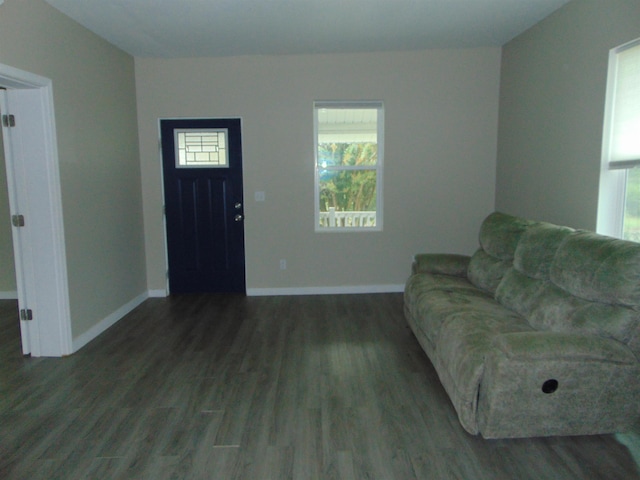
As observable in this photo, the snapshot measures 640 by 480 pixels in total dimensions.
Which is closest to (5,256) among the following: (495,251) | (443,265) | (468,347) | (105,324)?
(105,324)

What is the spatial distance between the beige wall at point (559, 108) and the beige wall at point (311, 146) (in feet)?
1.29

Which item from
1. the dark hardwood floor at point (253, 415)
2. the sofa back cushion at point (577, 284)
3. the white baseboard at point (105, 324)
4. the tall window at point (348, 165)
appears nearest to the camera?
the dark hardwood floor at point (253, 415)

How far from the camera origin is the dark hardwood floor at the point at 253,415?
81.4 inches

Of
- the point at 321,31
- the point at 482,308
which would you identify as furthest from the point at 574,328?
the point at 321,31

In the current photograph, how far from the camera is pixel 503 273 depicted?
3.36 metres

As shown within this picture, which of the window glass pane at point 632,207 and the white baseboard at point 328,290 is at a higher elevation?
the window glass pane at point 632,207

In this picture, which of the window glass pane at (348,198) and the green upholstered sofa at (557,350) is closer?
the green upholstered sofa at (557,350)

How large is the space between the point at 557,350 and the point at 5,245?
549cm

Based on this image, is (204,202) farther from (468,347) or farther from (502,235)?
(468,347)

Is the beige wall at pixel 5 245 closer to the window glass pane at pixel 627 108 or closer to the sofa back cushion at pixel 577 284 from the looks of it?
the sofa back cushion at pixel 577 284

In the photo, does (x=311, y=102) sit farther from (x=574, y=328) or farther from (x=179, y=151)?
(x=574, y=328)

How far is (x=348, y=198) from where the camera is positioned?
4.99 meters

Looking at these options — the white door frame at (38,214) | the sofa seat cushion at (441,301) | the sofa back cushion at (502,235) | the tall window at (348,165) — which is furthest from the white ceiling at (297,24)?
the sofa seat cushion at (441,301)

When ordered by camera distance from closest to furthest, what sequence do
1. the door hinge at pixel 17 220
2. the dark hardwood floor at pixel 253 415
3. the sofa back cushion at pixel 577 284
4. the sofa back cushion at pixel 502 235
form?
the dark hardwood floor at pixel 253 415, the sofa back cushion at pixel 577 284, the door hinge at pixel 17 220, the sofa back cushion at pixel 502 235
